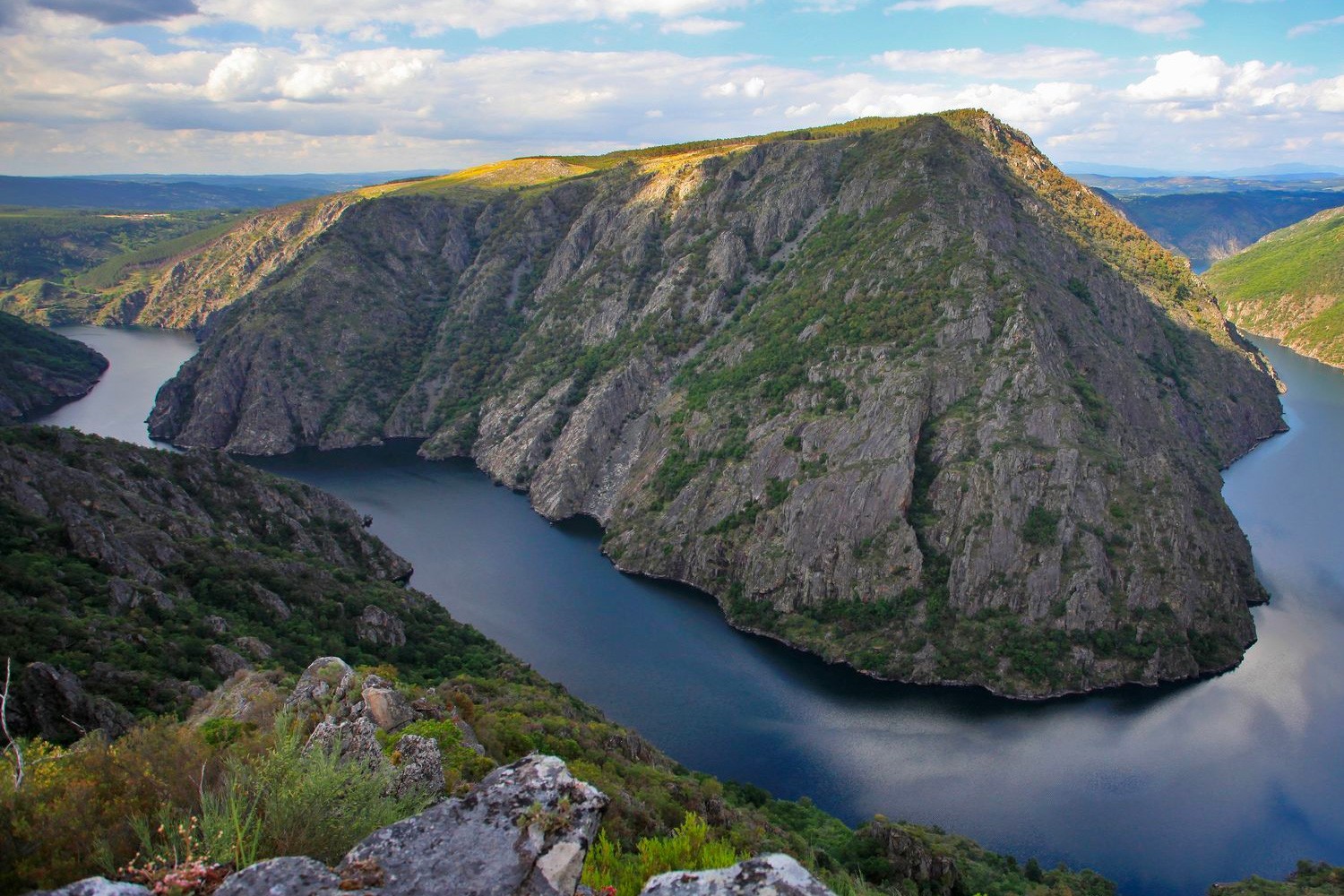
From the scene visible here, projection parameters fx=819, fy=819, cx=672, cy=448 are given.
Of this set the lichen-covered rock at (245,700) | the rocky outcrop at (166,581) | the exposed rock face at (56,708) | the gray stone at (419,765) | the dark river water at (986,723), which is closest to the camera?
the gray stone at (419,765)

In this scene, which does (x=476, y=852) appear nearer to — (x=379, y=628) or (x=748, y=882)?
(x=748, y=882)

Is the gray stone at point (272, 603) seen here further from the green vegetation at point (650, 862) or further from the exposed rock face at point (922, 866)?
the green vegetation at point (650, 862)

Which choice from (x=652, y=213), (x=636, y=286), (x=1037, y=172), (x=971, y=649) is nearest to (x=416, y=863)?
(x=971, y=649)

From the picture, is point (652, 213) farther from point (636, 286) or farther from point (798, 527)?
point (798, 527)

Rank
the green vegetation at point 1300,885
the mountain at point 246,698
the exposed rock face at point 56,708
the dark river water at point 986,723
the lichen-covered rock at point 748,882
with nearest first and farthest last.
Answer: the lichen-covered rock at point 748,882 < the mountain at point 246,698 < the exposed rock face at point 56,708 < the green vegetation at point 1300,885 < the dark river water at point 986,723

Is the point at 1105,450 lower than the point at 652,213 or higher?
lower

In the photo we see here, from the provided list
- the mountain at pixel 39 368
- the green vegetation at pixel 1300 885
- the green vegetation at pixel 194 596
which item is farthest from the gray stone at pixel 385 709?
the mountain at pixel 39 368

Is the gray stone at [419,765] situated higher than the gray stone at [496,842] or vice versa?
the gray stone at [496,842]
